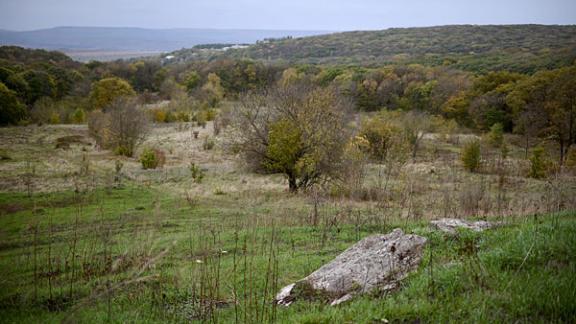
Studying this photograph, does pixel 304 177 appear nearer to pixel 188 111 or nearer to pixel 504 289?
pixel 504 289

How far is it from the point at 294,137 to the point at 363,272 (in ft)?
63.9

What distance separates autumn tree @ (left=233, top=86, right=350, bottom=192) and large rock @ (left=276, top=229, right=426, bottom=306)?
58.3 feet

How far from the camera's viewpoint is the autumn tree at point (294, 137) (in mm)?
25453

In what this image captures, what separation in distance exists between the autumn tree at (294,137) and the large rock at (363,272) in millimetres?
17784

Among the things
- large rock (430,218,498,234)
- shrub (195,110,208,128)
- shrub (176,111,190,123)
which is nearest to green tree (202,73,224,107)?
shrub (176,111,190,123)

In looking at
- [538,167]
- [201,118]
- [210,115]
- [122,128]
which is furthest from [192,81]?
[538,167]

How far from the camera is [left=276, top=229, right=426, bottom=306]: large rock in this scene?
5879mm

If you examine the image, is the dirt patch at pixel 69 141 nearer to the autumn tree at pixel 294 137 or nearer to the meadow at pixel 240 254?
the meadow at pixel 240 254

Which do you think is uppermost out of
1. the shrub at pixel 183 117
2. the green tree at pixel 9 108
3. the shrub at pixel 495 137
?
the green tree at pixel 9 108

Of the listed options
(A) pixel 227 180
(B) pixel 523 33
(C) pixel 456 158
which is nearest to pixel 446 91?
(C) pixel 456 158

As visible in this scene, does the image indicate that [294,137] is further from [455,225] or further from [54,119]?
[54,119]

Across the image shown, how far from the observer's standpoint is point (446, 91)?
7031cm

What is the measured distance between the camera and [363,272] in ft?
20.5

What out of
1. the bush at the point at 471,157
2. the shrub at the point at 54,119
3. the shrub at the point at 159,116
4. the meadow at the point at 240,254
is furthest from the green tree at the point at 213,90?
the bush at the point at 471,157
